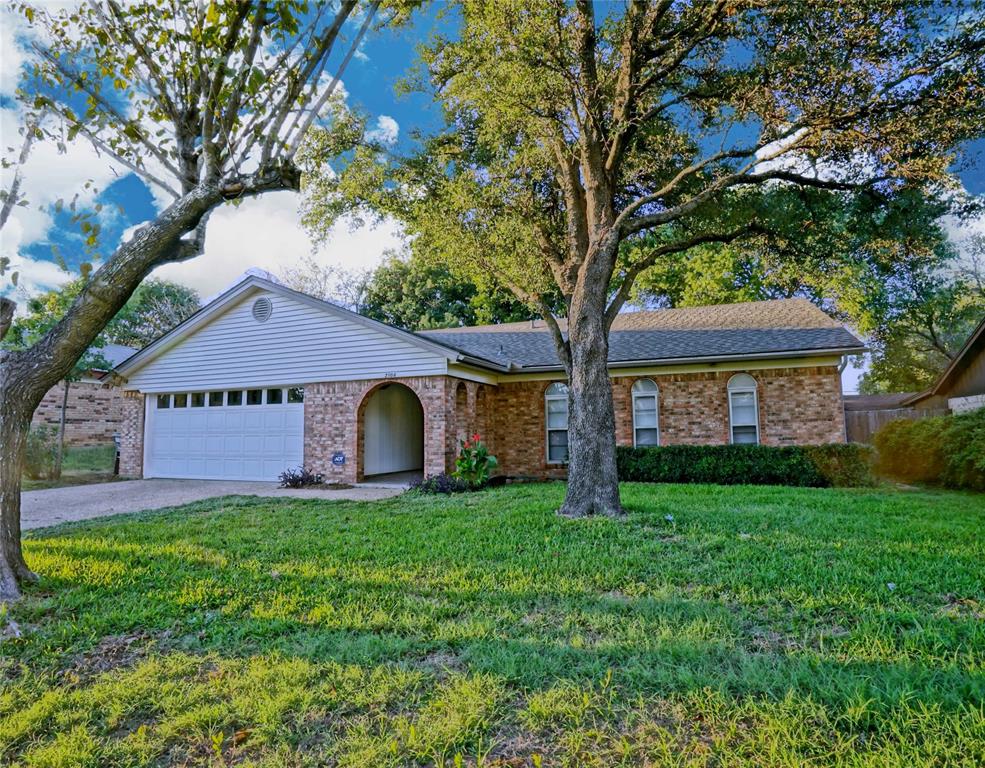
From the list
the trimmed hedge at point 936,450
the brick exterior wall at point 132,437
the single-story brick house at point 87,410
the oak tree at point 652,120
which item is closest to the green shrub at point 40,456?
the brick exterior wall at point 132,437

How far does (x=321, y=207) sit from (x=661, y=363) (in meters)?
8.43

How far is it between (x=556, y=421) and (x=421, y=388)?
13.0ft

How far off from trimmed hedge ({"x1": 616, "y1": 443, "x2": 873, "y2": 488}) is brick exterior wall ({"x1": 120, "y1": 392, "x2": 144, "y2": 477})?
13018 mm

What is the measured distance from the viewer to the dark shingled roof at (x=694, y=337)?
488 inches

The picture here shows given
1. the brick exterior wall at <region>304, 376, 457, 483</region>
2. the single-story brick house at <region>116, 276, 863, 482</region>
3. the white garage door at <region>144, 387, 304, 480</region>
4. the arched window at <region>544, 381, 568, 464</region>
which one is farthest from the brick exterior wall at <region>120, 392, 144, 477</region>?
the arched window at <region>544, 381, 568, 464</region>

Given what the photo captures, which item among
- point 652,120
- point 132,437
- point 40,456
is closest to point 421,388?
point 652,120

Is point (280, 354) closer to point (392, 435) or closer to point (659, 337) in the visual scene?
point (392, 435)

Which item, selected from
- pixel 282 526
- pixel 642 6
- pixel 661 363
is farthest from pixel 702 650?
pixel 661 363

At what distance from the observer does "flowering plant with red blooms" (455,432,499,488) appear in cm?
1130

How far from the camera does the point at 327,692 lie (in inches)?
112

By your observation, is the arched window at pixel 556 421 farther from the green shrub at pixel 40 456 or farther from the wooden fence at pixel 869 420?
the green shrub at pixel 40 456

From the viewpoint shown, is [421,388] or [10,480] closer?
[10,480]

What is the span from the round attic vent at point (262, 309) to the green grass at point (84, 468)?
5.97 m

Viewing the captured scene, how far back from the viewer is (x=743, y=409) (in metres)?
12.8
